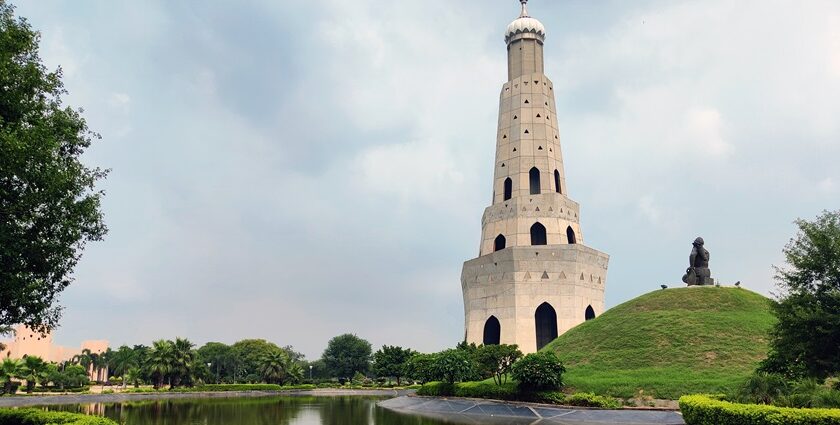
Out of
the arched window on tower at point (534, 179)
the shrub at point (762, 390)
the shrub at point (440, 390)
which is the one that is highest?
the arched window on tower at point (534, 179)

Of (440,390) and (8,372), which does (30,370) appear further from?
(440,390)

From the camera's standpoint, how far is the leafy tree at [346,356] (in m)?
95.5

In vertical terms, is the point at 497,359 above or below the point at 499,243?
below

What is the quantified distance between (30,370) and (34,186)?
185ft

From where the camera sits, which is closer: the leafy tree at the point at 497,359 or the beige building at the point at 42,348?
the leafy tree at the point at 497,359

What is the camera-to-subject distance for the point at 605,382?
34281 millimetres

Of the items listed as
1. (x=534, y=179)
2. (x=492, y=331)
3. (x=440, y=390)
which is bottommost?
(x=440, y=390)

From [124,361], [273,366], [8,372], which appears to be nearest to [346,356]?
[273,366]

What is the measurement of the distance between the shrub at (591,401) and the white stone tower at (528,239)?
2583cm

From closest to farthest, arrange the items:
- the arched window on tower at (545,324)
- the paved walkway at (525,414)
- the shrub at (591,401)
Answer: the paved walkway at (525,414)
the shrub at (591,401)
the arched window on tower at (545,324)

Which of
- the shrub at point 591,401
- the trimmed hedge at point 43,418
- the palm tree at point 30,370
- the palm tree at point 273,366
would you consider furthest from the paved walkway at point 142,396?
the trimmed hedge at point 43,418

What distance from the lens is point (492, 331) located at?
208 feet

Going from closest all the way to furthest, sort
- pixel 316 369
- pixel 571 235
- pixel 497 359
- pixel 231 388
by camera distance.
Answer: pixel 497 359, pixel 231 388, pixel 571 235, pixel 316 369

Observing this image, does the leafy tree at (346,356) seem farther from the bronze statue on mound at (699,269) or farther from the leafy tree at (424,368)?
the bronze statue on mound at (699,269)
